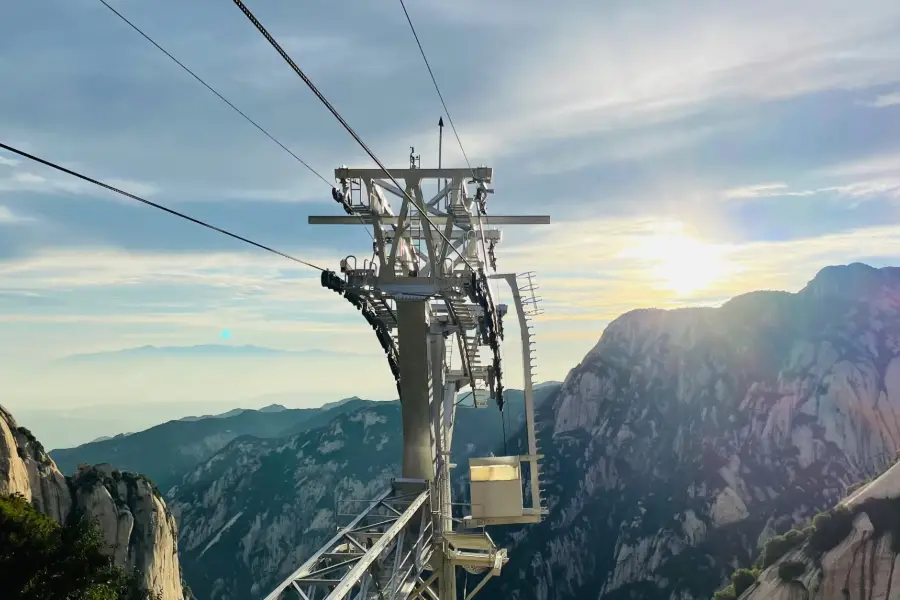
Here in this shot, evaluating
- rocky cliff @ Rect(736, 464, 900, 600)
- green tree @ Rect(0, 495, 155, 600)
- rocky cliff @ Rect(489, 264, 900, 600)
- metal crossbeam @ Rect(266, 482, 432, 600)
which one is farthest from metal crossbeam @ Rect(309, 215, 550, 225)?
rocky cliff @ Rect(489, 264, 900, 600)

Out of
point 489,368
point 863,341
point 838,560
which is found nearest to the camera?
point 489,368

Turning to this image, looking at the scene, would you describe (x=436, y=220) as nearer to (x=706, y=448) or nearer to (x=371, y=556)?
(x=371, y=556)

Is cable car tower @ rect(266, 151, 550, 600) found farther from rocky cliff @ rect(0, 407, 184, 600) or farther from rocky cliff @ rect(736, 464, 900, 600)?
rocky cliff @ rect(736, 464, 900, 600)

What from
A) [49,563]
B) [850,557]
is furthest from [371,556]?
[850,557]

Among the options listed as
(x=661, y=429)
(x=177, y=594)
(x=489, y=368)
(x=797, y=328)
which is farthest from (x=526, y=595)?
(x=489, y=368)

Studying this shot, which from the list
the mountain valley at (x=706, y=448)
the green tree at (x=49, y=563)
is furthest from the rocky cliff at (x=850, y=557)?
the green tree at (x=49, y=563)

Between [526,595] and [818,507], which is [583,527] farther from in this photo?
[818,507]

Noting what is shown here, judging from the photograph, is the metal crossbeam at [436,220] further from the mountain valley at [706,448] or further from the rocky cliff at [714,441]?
the rocky cliff at [714,441]
